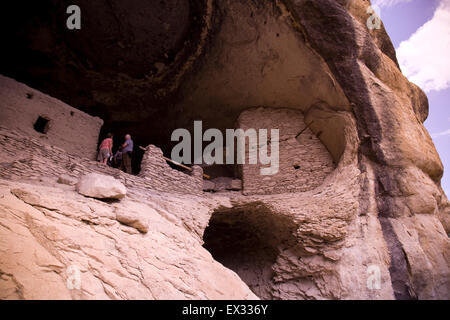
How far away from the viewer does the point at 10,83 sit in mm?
5641

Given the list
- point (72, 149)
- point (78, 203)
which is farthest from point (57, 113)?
point (78, 203)

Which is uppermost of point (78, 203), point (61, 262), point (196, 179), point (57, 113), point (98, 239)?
point (57, 113)

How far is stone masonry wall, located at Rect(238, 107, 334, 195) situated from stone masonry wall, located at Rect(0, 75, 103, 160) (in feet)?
12.5

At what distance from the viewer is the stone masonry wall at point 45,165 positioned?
378cm

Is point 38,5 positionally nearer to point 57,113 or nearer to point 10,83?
point 10,83

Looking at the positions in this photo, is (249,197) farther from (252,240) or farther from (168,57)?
(168,57)

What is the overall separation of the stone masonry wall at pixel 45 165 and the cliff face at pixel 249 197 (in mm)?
30

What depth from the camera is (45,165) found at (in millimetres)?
4125

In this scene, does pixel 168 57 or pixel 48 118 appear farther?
pixel 168 57

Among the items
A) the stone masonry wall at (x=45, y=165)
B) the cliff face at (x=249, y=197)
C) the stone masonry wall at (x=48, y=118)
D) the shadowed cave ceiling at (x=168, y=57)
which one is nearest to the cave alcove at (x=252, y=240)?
the cliff face at (x=249, y=197)

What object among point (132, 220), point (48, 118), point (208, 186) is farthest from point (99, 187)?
point (208, 186)

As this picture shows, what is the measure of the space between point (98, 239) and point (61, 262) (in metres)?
0.51

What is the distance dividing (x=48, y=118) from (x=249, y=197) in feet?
15.2

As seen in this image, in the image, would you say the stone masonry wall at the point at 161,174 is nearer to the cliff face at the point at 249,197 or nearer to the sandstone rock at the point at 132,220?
the cliff face at the point at 249,197
